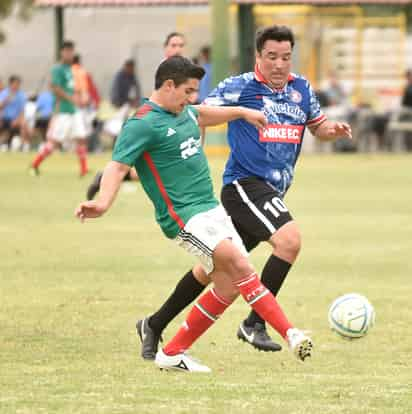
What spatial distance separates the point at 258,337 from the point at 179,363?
2.72 feet

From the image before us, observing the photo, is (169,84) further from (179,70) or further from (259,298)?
(259,298)

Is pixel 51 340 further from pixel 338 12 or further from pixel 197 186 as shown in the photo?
pixel 338 12

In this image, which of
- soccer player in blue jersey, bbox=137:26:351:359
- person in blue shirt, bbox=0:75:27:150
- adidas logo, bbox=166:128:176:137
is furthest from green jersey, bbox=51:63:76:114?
adidas logo, bbox=166:128:176:137

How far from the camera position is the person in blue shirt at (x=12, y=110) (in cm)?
3391

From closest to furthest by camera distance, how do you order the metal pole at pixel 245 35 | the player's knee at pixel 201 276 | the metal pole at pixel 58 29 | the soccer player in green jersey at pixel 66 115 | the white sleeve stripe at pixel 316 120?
the player's knee at pixel 201 276, the white sleeve stripe at pixel 316 120, the soccer player in green jersey at pixel 66 115, the metal pole at pixel 245 35, the metal pole at pixel 58 29

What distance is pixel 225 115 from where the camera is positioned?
8.05m

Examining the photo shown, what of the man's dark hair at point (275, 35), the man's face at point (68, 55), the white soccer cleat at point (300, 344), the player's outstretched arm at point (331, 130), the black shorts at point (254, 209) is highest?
the man's dark hair at point (275, 35)

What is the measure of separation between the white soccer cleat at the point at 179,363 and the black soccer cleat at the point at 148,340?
321 millimetres

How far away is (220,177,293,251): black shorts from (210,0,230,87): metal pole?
2046 cm

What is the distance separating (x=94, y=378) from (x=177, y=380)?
1.47 feet

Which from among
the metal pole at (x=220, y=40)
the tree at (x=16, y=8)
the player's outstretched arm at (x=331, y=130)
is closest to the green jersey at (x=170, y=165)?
the player's outstretched arm at (x=331, y=130)

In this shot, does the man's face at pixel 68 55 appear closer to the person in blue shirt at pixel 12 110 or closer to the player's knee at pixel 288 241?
the person in blue shirt at pixel 12 110

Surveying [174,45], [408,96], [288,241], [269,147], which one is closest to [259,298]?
[288,241]

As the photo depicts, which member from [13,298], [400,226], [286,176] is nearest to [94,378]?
[286,176]
